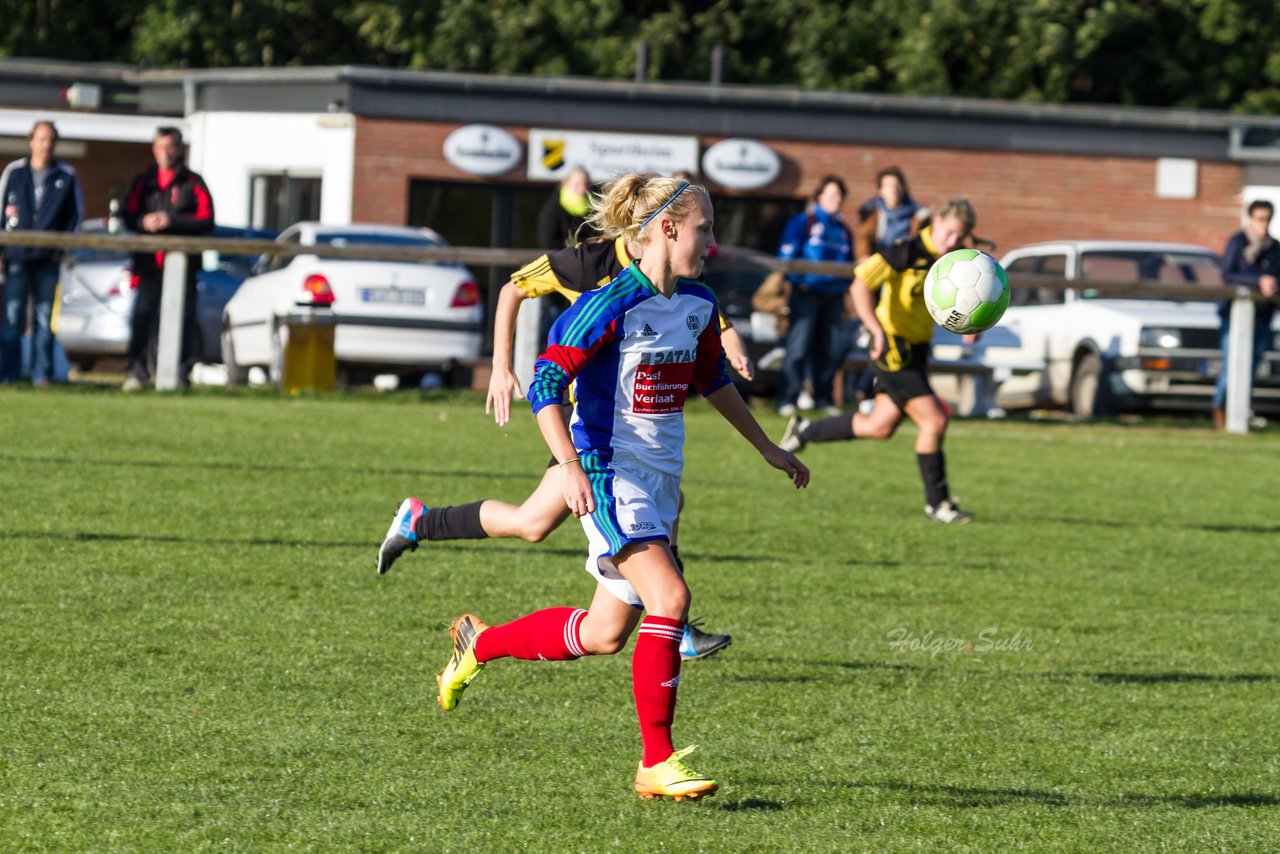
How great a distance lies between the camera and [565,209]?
14227 millimetres

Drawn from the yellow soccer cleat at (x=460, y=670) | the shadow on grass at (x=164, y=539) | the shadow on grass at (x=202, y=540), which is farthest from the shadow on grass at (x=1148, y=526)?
the yellow soccer cleat at (x=460, y=670)

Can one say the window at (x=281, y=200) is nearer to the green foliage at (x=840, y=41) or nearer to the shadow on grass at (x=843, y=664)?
the green foliage at (x=840, y=41)

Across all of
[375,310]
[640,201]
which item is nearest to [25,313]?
[375,310]

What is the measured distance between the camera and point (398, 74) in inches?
955

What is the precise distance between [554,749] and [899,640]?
233 centimetres

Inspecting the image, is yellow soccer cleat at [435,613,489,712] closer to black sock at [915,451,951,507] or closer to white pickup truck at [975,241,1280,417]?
black sock at [915,451,951,507]

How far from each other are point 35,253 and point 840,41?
18.9 meters

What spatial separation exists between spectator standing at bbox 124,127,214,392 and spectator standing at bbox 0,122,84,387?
0.53 m

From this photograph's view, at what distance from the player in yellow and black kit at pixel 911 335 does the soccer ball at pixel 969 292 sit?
354 cm

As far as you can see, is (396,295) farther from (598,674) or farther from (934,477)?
(598,674)

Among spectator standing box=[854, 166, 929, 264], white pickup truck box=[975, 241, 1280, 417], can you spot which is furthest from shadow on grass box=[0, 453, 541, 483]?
white pickup truck box=[975, 241, 1280, 417]

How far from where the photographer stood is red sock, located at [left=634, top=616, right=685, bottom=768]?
16.4 ft

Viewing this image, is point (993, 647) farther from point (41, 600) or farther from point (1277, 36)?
Answer: point (1277, 36)

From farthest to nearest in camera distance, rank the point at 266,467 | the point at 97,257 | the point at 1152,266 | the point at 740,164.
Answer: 1. the point at 740,164
2. the point at 97,257
3. the point at 1152,266
4. the point at 266,467
